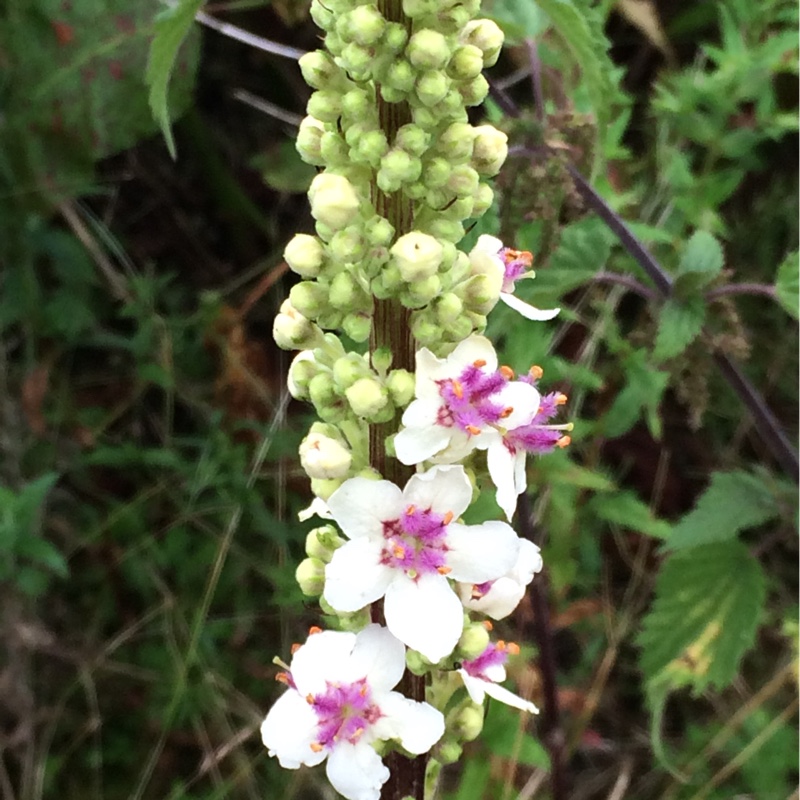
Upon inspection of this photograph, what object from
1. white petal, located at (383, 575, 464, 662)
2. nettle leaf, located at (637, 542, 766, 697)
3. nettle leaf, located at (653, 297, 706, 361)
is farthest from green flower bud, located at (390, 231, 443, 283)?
nettle leaf, located at (637, 542, 766, 697)

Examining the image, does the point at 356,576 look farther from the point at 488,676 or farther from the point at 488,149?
the point at 488,149

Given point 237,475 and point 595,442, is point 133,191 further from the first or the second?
point 595,442

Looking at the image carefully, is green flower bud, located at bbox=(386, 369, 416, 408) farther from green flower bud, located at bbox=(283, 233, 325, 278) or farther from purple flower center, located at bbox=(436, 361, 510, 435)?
green flower bud, located at bbox=(283, 233, 325, 278)

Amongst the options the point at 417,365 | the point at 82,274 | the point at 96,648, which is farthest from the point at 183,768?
the point at 417,365

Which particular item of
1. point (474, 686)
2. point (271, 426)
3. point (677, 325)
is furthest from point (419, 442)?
point (271, 426)

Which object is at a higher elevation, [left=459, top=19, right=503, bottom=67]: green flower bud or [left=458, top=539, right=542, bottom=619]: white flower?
[left=459, top=19, right=503, bottom=67]: green flower bud
